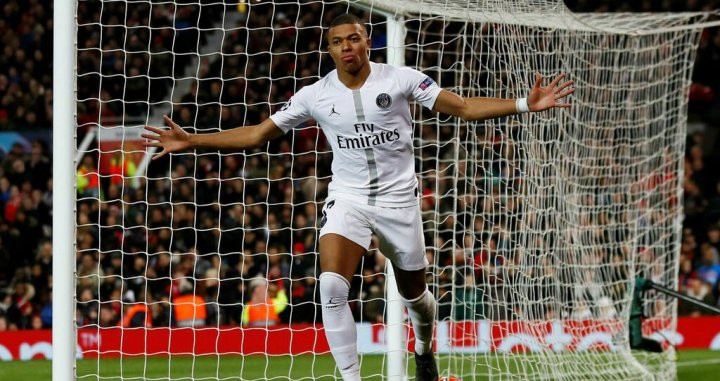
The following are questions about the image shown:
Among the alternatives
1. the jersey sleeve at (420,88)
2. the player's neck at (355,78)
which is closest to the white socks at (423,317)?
the jersey sleeve at (420,88)

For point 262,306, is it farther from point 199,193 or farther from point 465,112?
point 465,112

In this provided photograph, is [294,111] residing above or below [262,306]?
above

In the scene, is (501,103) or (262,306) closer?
(501,103)

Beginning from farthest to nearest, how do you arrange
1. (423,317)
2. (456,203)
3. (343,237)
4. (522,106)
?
1. (456,203)
2. (423,317)
3. (343,237)
4. (522,106)

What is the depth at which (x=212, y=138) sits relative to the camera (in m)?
6.36

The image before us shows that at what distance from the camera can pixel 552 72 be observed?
371 inches

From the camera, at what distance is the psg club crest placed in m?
6.27

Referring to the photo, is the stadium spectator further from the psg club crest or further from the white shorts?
the psg club crest

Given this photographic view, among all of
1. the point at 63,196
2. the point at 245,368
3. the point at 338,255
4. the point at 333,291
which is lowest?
the point at 245,368

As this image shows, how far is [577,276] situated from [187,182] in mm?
5969

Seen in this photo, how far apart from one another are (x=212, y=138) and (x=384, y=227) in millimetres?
1041

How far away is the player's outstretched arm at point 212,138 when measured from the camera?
6.26 m

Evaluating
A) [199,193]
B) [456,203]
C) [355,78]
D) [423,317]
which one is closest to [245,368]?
[199,193]

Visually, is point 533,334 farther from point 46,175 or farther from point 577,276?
point 46,175
